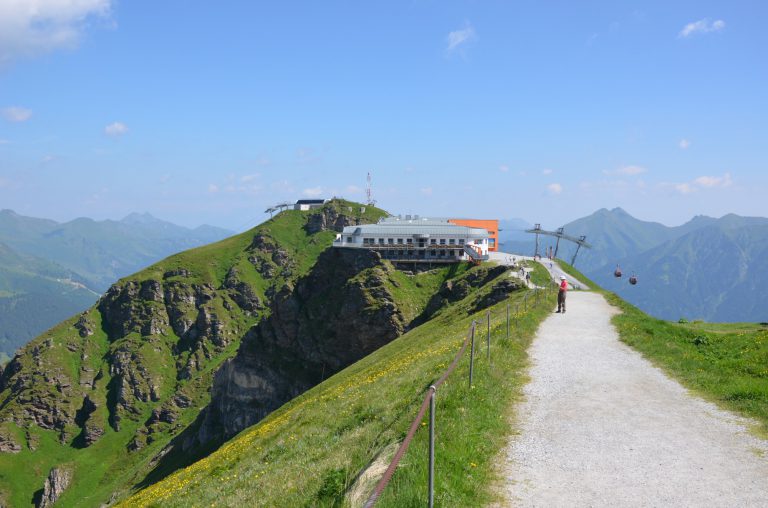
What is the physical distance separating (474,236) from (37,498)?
180 metres

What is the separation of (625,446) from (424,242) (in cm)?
12196

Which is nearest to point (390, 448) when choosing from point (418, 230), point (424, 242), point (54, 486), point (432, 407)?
point (432, 407)

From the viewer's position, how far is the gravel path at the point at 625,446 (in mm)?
13977

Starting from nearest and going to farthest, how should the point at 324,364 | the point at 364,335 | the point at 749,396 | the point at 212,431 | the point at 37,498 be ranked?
the point at 749,396 < the point at 364,335 < the point at 324,364 < the point at 212,431 < the point at 37,498

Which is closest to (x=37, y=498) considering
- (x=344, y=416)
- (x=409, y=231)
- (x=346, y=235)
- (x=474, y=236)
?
(x=346, y=235)

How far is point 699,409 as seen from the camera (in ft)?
68.4

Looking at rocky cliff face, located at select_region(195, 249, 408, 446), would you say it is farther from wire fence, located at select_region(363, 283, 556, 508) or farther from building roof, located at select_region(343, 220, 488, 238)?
wire fence, located at select_region(363, 283, 556, 508)

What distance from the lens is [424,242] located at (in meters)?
139

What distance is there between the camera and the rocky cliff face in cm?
12100

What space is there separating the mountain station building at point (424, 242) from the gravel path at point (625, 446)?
105236 mm

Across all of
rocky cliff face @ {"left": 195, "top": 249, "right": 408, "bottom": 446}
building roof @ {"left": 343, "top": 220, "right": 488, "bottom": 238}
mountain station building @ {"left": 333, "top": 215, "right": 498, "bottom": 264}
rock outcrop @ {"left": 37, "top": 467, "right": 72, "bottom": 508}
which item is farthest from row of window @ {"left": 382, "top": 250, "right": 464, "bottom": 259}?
rock outcrop @ {"left": 37, "top": 467, "right": 72, "bottom": 508}

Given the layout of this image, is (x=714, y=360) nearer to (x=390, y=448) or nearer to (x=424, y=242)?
(x=390, y=448)

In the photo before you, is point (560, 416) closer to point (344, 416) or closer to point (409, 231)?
point (344, 416)

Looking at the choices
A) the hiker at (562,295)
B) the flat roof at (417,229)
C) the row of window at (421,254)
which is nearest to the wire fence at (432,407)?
the hiker at (562,295)
